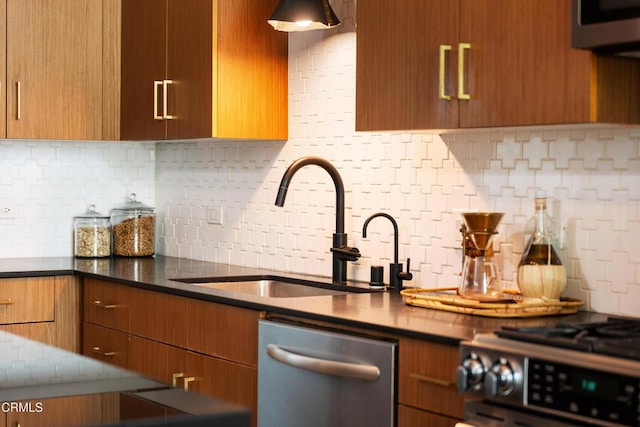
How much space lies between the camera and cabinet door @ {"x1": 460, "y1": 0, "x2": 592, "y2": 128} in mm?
2855

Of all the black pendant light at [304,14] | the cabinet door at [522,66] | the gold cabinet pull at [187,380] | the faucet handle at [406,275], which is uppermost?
the black pendant light at [304,14]

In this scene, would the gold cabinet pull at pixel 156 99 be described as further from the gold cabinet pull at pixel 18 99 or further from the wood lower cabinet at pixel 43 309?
the wood lower cabinet at pixel 43 309

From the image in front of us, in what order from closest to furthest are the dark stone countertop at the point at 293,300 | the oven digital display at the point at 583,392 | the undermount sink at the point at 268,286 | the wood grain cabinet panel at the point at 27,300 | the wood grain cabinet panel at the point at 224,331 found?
the oven digital display at the point at 583,392
the dark stone countertop at the point at 293,300
the wood grain cabinet panel at the point at 224,331
the undermount sink at the point at 268,286
the wood grain cabinet panel at the point at 27,300

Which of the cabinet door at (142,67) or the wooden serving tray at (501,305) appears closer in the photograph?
the wooden serving tray at (501,305)

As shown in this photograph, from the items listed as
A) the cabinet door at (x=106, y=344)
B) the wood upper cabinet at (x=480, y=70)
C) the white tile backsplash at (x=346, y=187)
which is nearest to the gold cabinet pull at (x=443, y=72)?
the wood upper cabinet at (x=480, y=70)

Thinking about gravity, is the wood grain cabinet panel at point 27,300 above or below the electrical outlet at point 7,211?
below

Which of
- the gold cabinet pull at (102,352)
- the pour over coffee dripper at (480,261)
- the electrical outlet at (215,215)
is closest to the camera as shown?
the pour over coffee dripper at (480,261)

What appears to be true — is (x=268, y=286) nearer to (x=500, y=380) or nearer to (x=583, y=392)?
(x=500, y=380)

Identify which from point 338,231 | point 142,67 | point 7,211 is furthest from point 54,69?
point 338,231

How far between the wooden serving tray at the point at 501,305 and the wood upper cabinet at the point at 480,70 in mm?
524

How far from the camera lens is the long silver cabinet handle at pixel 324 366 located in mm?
3051

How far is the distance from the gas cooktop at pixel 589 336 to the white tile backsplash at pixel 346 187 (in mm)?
415

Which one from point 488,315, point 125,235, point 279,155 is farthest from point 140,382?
point 125,235

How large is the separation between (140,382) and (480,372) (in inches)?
38.9
